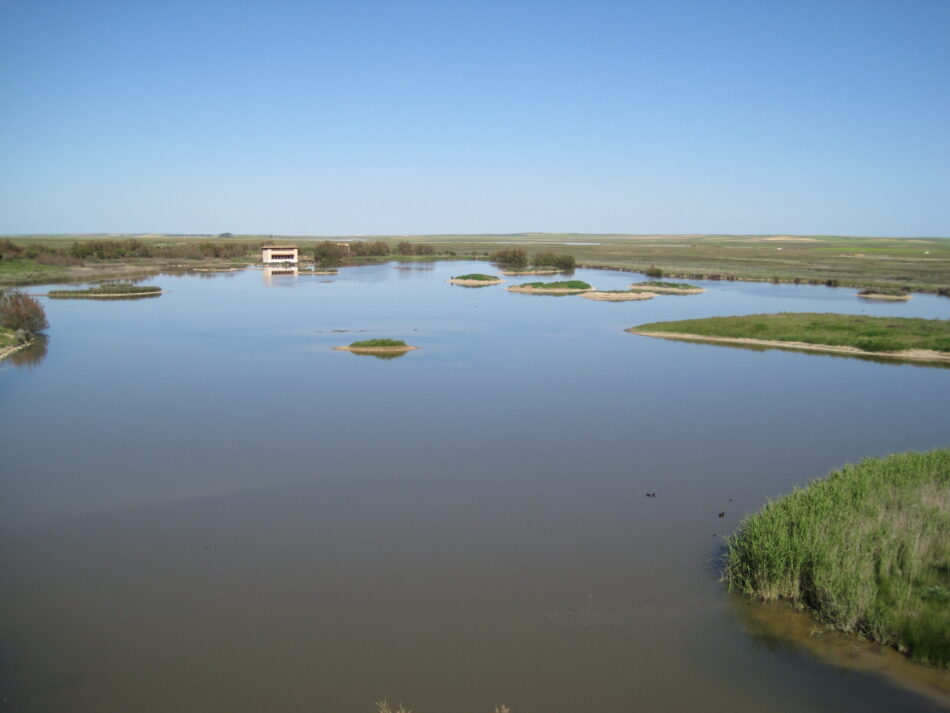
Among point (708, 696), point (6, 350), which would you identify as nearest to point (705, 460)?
point (708, 696)

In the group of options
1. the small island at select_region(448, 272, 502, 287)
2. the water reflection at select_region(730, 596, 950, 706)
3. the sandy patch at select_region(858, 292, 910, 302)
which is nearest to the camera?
the water reflection at select_region(730, 596, 950, 706)

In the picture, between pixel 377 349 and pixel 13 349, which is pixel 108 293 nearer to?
pixel 13 349

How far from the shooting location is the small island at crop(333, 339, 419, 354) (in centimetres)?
2636

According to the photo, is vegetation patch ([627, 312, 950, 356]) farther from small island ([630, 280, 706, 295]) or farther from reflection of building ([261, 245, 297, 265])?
reflection of building ([261, 245, 297, 265])

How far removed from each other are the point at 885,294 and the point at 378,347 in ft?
113

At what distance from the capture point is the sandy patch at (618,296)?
4622 centimetres

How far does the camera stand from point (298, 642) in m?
8.28

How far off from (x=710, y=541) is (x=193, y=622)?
23.3 feet

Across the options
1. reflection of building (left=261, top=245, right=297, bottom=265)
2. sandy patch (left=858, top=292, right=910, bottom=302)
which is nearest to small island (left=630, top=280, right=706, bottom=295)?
sandy patch (left=858, top=292, right=910, bottom=302)

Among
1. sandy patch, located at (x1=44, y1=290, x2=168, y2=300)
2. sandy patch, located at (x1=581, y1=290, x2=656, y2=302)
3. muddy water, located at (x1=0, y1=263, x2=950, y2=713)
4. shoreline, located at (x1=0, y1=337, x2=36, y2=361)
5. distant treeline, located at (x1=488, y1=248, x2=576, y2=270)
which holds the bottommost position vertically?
muddy water, located at (x1=0, y1=263, x2=950, y2=713)

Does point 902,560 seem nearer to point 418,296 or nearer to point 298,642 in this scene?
point 298,642

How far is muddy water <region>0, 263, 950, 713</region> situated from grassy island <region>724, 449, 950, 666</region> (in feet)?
1.64

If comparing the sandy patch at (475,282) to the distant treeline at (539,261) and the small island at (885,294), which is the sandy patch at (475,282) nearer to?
the distant treeline at (539,261)

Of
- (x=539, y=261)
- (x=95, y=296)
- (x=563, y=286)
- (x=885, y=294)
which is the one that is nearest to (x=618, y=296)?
(x=563, y=286)
